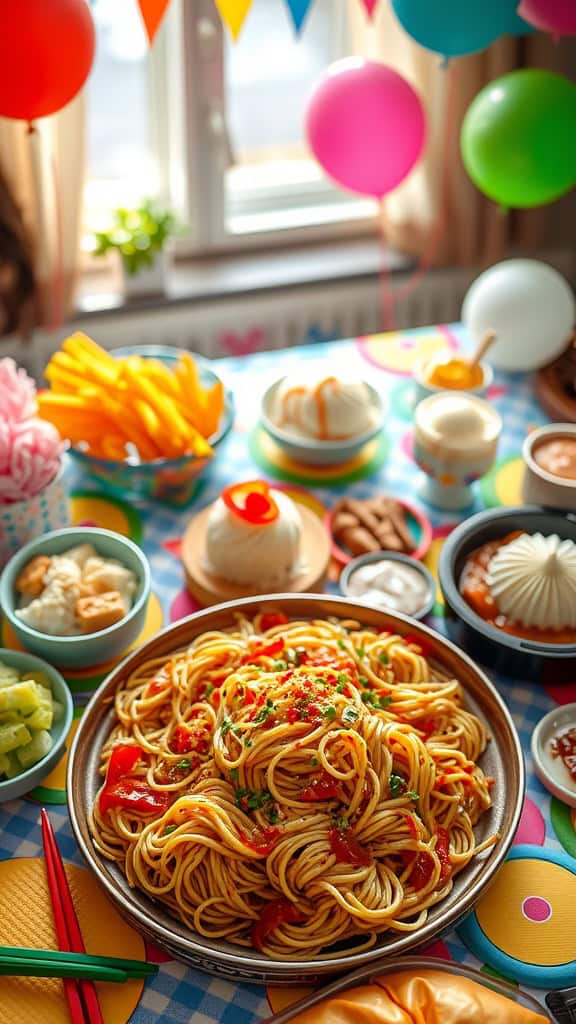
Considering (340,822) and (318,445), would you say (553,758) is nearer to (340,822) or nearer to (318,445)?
(340,822)

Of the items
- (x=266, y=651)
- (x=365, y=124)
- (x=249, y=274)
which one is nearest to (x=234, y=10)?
(x=365, y=124)

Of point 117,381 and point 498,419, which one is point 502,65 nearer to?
point 498,419

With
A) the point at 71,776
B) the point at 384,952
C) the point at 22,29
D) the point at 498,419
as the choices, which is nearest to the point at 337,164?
the point at 498,419

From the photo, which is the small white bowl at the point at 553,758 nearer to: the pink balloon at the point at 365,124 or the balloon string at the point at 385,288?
the pink balloon at the point at 365,124

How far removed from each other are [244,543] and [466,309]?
1.09 meters

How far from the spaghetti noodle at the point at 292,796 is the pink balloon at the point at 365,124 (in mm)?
1306

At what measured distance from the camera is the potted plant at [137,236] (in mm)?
3365

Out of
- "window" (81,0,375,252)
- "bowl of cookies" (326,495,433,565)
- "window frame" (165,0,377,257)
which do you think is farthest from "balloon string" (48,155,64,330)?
"bowl of cookies" (326,495,433,565)

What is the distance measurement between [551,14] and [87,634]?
154 cm

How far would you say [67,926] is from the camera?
60.4 inches

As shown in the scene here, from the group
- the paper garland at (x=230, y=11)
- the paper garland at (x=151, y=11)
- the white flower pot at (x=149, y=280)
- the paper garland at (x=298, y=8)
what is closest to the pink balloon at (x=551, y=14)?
the paper garland at (x=230, y=11)

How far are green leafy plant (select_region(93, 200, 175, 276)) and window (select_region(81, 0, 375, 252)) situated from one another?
0.21m

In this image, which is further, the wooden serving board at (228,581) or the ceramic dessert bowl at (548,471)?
the ceramic dessert bowl at (548,471)

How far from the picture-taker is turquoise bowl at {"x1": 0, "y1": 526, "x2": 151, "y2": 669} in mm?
1872
